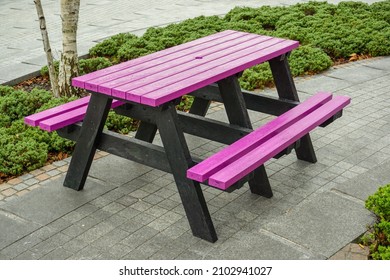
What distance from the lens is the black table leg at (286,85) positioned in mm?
6219

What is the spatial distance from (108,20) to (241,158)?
8.41 meters

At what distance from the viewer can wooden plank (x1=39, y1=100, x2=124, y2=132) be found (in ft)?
17.7

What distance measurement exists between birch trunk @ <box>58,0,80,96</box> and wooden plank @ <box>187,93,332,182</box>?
285 cm

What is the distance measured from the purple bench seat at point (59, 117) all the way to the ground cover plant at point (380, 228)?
2.23 meters

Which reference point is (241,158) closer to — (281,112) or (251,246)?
(251,246)

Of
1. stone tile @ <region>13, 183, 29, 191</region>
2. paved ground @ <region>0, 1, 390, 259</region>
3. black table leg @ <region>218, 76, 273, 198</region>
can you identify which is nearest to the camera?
paved ground @ <region>0, 1, 390, 259</region>

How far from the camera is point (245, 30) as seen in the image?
10648 millimetres

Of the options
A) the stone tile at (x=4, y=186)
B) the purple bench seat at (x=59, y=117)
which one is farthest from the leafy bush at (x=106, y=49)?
the stone tile at (x=4, y=186)

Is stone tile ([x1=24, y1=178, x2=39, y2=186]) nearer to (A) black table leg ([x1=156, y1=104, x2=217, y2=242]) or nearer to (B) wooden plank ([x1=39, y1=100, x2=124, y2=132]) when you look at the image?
(B) wooden plank ([x1=39, y1=100, x2=124, y2=132])

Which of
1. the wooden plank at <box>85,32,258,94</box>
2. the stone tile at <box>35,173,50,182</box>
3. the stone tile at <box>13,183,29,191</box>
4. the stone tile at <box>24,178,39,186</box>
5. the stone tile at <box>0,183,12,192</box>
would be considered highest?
the wooden plank at <box>85,32,258,94</box>

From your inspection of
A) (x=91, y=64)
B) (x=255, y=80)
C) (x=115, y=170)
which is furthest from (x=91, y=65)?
(x=115, y=170)

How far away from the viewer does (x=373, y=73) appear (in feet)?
29.9

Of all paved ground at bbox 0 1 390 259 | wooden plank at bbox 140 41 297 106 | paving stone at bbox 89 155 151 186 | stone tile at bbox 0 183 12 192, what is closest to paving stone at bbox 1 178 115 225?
paved ground at bbox 0 1 390 259

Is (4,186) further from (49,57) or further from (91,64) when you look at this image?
(91,64)
